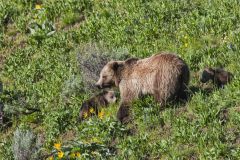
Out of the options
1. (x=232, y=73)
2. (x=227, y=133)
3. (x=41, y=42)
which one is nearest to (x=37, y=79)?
(x=41, y=42)

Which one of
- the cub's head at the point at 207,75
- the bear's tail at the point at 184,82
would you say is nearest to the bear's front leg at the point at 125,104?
the bear's tail at the point at 184,82

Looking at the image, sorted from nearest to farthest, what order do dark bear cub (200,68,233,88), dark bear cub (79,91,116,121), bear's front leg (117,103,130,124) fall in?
1. bear's front leg (117,103,130,124)
2. dark bear cub (200,68,233,88)
3. dark bear cub (79,91,116,121)

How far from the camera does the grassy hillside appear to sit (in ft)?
28.4

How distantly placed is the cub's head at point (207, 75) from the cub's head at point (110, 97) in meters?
1.58

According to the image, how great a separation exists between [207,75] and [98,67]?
2.49m

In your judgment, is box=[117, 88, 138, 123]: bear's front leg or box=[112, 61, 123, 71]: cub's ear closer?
box=[117, 88, 138, 123]: bear's front leg

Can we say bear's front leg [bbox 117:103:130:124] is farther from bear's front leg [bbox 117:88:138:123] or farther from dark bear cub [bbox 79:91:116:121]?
dark bear cub [bbox 79:91:116:121]

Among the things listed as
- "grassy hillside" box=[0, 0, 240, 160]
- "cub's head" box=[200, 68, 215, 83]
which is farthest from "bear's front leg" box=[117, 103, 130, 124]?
"cub's head" box=[200, 68, 215, 83]

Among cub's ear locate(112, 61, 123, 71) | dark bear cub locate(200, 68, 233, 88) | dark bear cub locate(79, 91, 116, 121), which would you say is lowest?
dark bear cub locate(79, 91, 116, 121)

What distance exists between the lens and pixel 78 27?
1466 cm

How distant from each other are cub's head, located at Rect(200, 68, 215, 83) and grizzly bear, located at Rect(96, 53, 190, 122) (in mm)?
574

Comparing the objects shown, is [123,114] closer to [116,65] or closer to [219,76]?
[116,65]

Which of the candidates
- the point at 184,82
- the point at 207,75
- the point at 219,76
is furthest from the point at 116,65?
the point at 219,76

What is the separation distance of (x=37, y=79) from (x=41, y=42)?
160 cm
